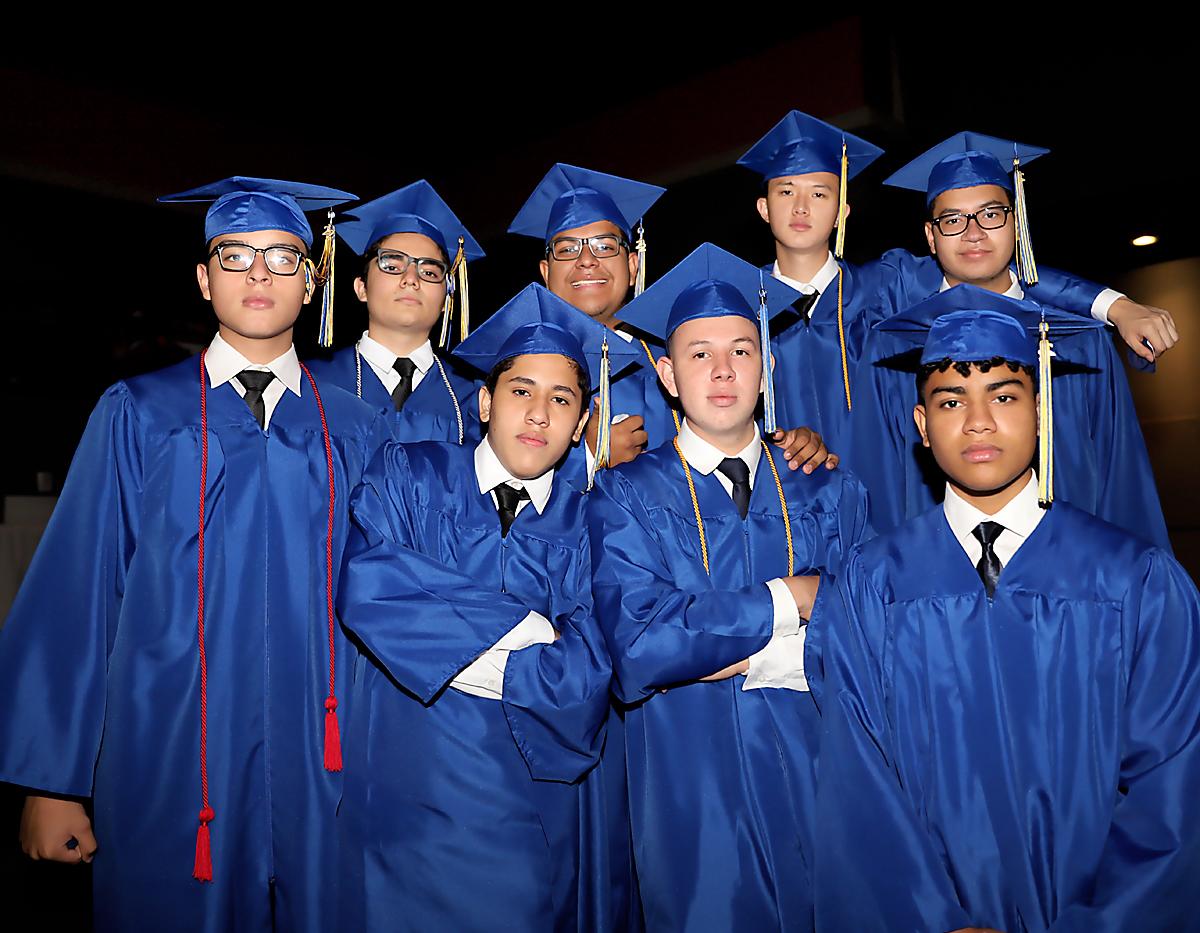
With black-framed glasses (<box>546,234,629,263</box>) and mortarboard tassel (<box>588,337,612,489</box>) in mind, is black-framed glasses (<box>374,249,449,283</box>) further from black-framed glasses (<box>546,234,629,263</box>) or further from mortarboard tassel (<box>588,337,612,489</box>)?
mortarboard tassel (<box>588,337,612,489</box>)

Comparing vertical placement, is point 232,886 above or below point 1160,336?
below

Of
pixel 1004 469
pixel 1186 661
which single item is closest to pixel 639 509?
pixel 1004 469

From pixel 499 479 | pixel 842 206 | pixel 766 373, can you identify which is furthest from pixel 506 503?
pixel 842 206

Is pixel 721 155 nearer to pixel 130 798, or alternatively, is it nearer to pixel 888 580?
pixel 888 580

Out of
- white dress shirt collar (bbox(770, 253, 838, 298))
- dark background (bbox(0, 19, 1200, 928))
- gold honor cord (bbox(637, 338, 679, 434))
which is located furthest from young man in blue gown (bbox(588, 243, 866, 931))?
dark background (bbox(0, 19, 1200, 928))

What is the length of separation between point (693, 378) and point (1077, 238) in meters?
4.45

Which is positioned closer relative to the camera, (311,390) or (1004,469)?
(1004,469)

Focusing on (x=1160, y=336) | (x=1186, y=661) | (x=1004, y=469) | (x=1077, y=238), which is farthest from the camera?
(x=1077, y=238)

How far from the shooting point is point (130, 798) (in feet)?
6.99

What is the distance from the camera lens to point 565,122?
712 centimetres

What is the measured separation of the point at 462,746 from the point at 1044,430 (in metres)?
1.43

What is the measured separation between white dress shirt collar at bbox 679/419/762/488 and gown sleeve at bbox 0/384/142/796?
131cm

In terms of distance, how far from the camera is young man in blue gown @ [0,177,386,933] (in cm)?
212

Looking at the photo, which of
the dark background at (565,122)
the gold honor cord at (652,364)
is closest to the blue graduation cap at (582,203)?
the gold honor cord at (652,364)
